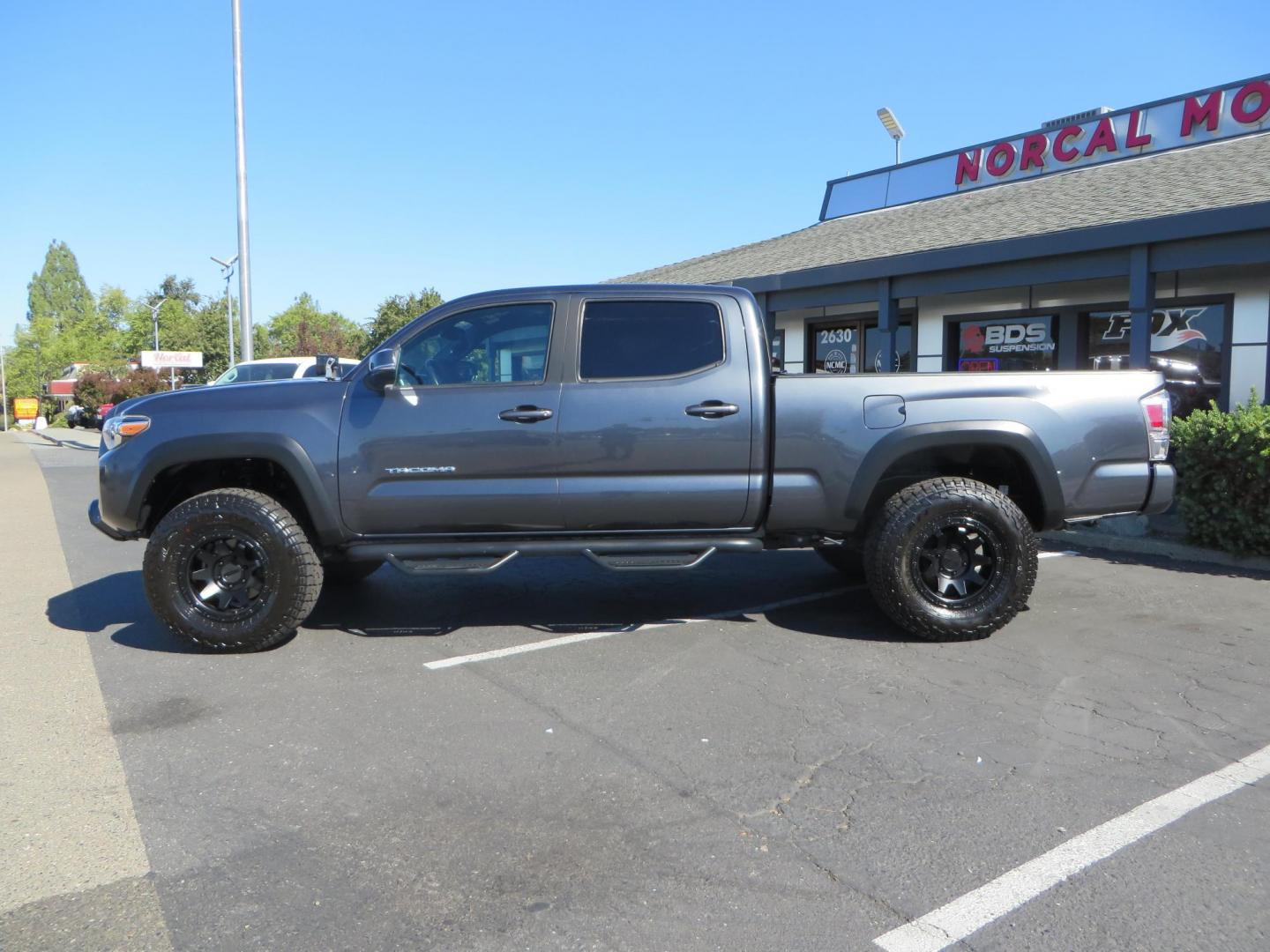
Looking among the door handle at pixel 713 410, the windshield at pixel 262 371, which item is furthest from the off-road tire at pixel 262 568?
the windshield at pixel 262 371

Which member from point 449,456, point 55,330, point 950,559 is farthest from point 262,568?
point 55,330

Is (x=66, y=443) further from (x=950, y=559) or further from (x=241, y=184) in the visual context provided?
(x=950, y=559)

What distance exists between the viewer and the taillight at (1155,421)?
17.4 ft

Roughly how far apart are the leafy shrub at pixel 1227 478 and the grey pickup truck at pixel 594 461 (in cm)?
237

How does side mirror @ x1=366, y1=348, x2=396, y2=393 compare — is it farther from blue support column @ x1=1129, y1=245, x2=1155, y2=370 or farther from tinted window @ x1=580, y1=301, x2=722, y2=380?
blue support column @ x1=1129, y1=245, x2=1155, y2=370

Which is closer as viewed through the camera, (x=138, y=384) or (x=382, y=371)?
(x=382, y=371)

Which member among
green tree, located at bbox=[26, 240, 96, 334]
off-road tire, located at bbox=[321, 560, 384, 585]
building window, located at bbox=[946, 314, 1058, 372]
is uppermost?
green tree, located at bbox=[26, 240, 96, 334]

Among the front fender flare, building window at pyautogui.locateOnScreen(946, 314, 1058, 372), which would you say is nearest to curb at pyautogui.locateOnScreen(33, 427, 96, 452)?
building window at pyautogui.locateOnScreen(946, 314, 1058, 372)

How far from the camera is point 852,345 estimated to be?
1683 centimetres

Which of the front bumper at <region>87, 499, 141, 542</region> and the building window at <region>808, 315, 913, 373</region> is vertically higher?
the building window at <region>808, 315, 913, 373</region>

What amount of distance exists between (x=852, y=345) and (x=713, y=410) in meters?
12.4

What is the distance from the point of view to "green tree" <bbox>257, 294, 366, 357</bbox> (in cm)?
6481

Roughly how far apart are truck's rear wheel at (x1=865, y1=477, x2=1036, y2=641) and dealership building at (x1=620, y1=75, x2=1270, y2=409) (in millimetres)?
6000

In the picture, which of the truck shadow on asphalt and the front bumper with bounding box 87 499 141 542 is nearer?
the front bumper with bounding box 87 499 141 542
